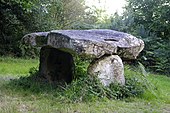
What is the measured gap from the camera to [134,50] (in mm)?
5457

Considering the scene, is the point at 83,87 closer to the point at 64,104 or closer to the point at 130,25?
the point at 64,104

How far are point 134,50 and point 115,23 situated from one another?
6877 mm

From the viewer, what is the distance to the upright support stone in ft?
19.7

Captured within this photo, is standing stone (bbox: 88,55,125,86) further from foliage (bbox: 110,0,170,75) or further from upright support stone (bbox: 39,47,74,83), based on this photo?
foliage (bbox: 110,0,170,75)

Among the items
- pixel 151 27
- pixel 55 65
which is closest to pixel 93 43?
pixel 55 65

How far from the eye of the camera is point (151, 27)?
11914mm

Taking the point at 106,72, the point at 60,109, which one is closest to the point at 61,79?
the point at 106,72

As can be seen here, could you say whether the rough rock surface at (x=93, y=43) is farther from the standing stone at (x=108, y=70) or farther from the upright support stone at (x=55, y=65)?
the upright support stone at (x=55, y=65)

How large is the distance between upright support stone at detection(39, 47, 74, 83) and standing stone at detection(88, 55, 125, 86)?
103 cm

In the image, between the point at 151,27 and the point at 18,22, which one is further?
the point at 151,27

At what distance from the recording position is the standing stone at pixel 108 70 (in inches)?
196

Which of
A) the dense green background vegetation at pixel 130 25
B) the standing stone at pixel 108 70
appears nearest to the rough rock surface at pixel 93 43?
the standing stone at pixel 108 70

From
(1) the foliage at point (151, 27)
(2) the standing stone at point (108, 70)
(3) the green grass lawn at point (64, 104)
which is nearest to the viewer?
(3) the green grass lawn at point (64, 104)

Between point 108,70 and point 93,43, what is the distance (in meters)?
0.69
